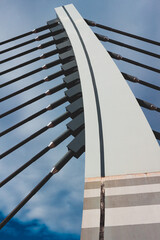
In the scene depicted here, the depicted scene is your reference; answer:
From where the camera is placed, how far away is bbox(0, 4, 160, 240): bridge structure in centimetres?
170

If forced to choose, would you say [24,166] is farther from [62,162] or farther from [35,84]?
[35,84]

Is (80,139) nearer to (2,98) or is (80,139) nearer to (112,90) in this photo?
(112,90)

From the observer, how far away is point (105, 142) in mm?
2490

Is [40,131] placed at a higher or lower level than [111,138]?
higher

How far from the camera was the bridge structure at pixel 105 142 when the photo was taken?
1.70 meters

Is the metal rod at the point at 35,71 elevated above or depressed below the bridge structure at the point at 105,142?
above

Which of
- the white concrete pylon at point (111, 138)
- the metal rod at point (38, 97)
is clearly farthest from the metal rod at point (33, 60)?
the white concrete pylon at point (111, 138)

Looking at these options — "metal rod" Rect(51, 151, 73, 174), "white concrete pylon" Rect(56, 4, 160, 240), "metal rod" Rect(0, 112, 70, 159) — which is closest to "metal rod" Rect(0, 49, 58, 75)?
"white concrete pylon" Rect(56, 4, 160, 240)

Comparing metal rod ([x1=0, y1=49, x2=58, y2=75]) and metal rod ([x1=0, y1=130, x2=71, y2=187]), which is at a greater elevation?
metal rod ([x1=0, y1=49, x2=58, y2=75])

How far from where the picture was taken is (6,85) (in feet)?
14.8

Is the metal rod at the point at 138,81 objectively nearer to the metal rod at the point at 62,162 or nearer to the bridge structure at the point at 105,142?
the bridge structure at the point at 105,142

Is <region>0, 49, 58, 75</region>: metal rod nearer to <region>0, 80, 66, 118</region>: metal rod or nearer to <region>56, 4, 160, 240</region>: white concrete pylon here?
<region>0, 80, 66, 118</region>: metal rod

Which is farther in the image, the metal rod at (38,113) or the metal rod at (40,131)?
the metal rod at (38,113)

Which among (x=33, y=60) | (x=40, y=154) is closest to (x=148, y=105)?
(x=40, y=154)
